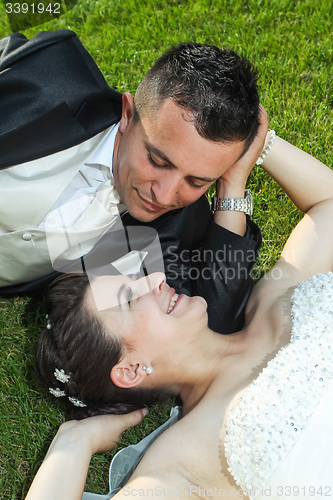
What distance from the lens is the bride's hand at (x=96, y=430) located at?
260cm

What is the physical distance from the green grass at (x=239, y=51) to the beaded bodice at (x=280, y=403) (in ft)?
4.09

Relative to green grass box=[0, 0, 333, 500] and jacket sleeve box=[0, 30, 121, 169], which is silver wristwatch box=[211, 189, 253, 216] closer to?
green grass box=[0, 0, 333, 500]

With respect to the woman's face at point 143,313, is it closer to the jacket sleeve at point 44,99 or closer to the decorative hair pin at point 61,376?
the decorative hair pin at point 61,376

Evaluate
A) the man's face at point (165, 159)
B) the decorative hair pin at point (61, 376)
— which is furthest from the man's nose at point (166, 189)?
the decorative hair pin at point (61, 376)

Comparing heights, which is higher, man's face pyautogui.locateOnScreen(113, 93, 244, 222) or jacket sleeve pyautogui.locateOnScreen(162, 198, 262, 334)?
man's face pyautogui.locateOnScreen(113, 93, 244, 222)

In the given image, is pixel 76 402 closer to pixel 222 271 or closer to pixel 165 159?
pixel 222 271

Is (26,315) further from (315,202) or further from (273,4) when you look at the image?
(273,4)

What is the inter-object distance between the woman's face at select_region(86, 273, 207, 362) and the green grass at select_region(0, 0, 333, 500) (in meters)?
1.17

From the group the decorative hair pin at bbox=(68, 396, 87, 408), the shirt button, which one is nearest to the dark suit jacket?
the shirt button

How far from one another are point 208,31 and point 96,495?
4.33 m

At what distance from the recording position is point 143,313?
2.38 meters

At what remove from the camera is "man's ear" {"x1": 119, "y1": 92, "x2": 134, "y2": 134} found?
2540mm

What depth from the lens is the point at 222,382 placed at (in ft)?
8.20

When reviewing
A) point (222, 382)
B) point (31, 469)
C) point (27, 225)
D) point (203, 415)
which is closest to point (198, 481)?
point (203, 415)
